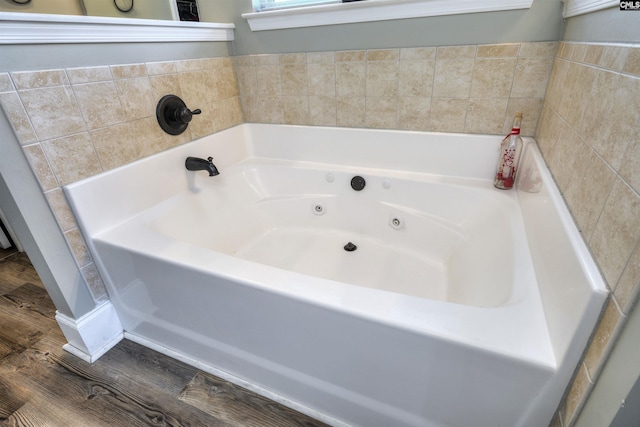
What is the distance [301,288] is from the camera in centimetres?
88

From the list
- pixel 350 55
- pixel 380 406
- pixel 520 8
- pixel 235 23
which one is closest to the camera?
pixel 380 406

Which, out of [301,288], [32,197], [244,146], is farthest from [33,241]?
[244,146]

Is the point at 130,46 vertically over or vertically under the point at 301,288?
over

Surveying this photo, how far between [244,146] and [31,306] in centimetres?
138

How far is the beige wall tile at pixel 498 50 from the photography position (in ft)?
4.30

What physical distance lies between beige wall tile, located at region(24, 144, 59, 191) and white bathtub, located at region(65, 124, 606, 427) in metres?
0.05

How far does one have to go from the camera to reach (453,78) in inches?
56.5

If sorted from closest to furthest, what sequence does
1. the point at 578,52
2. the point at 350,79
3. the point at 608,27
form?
the point at 608,27 < the point at 578,52 < the point at 350,79

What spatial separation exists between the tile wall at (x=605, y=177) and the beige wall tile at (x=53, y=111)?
5.01 ft

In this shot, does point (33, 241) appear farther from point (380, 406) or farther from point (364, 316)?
point (380, 406)

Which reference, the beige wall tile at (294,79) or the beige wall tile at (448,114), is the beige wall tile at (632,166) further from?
the beige wall tile at (294,79)

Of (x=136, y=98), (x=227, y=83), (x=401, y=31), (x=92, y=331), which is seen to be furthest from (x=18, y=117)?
(x=401, y=31)

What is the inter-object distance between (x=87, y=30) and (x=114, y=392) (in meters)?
1.32

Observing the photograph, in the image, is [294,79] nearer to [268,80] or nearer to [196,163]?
[268,80]
